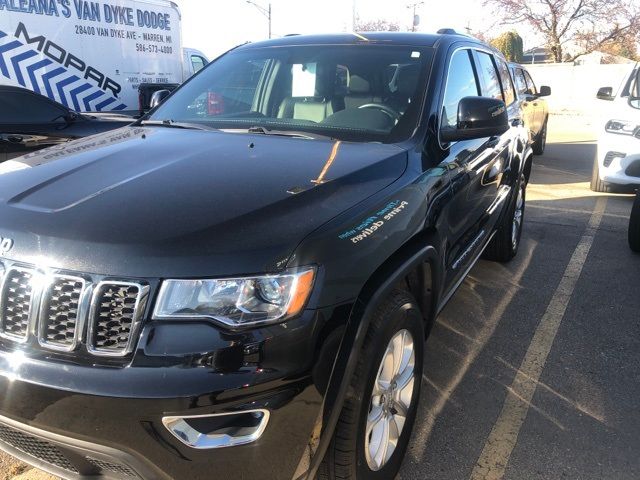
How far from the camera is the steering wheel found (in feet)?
9.26

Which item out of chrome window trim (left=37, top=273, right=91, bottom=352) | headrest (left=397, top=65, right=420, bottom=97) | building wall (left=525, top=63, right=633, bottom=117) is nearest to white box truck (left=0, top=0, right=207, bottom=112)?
headrest (left=397, top=65, right=420, bottom=97)

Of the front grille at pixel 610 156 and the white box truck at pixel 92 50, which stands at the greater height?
the white box truck at pixel 92 50

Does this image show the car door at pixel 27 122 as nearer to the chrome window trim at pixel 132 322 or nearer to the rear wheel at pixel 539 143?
the chrome window trim at pixel 132 322

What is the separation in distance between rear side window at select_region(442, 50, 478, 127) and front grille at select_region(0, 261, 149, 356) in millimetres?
1912

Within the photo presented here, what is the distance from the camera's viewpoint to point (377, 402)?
83.8 inches

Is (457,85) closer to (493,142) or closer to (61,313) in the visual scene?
(493,142)

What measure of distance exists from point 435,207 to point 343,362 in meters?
1.05

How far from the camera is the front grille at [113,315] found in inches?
64.0

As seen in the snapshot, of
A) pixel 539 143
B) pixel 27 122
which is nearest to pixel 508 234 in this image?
pixel 27 122

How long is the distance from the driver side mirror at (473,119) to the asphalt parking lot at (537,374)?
1.37m

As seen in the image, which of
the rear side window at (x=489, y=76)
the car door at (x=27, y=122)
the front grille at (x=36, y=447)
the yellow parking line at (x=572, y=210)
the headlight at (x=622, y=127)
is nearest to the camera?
the front grille at (x=36, y=447)

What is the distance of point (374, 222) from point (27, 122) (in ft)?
20.6

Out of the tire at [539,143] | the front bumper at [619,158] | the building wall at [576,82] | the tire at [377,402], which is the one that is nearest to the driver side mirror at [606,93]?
the front bumper at [619,158]

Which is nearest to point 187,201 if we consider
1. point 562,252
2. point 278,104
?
point 278,104
